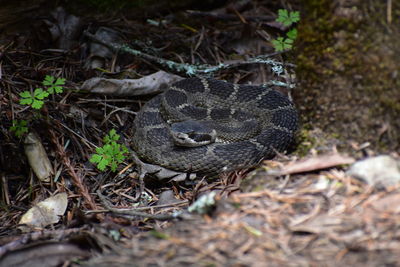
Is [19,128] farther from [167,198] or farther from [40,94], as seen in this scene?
[167,198]

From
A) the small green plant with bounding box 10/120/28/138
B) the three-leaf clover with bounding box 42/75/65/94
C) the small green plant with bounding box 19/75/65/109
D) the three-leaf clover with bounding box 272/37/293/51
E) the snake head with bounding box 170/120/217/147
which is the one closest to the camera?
the small green plant with bounding box 10/120/28/138

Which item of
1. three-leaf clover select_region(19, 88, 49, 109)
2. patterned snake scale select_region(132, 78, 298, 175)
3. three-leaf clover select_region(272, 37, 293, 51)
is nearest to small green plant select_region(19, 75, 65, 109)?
three-leaf clover select_region(19, 88, 49, 109)

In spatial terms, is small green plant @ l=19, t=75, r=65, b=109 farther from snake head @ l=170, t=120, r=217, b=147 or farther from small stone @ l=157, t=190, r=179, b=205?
small stone @ l=157, t=190, r=179, b=205

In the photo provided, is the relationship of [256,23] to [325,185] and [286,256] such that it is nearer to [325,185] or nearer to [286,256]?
[325,185]

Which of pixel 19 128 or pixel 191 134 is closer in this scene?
pixel 19 128

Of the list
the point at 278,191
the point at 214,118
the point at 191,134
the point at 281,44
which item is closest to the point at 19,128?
the point at 191,134
